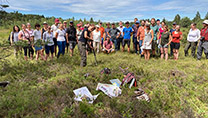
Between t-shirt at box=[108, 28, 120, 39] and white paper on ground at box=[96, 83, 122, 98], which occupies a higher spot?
t-shirt at box=[108, 28, 120, 39]

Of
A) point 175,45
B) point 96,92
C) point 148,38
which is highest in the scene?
point 148,38

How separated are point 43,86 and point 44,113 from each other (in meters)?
1.37

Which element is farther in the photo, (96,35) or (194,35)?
(96,35)

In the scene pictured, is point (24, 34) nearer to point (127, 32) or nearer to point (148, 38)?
point (127, 32)

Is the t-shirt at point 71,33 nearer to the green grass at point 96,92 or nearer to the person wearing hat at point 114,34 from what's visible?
the green grass at point 96,92

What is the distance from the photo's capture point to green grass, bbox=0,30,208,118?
3257 millimetres

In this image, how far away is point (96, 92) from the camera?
4.18 metres

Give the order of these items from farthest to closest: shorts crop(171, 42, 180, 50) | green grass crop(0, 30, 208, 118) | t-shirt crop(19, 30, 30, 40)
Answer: shorts crop(171, 42, 180, 50), t-shirt crop(19, 30, 30, 40), green grass crop(0, 30, 208, 118)

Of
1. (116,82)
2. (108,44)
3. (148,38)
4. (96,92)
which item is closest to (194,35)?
(148,38)

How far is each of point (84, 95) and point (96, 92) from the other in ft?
1.45

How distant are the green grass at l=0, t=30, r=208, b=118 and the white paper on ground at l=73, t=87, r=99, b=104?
137 millimetres

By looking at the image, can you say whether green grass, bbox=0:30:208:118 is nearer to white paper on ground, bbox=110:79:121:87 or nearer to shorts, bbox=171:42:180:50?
white paper on ground, bbox=110:79:121:87

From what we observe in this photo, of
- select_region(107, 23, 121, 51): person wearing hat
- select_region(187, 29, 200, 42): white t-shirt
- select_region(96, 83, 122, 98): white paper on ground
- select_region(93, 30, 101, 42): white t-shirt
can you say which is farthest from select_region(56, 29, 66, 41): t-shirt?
select_region(187, 29, 200, 42): white t-shirt

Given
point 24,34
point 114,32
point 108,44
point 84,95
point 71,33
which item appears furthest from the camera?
point 108,44
